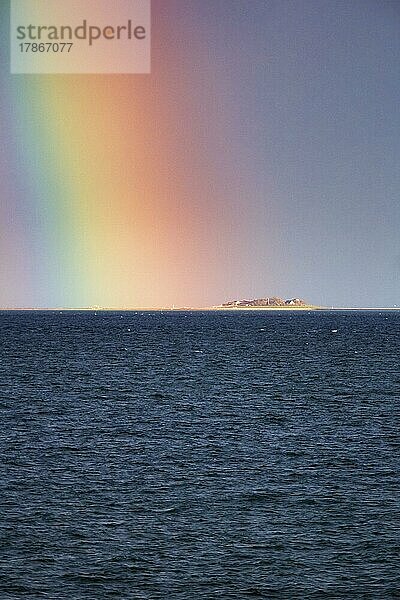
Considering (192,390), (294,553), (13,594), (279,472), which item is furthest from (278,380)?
(13,594)

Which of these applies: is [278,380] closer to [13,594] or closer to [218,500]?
[218,500]

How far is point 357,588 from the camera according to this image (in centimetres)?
2852

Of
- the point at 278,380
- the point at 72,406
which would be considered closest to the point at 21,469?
the point at 72,406

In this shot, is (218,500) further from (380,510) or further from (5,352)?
(5,352)

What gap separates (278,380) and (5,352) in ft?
213

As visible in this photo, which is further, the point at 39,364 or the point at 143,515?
the point at 39,364

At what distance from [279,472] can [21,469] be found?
13846 mm

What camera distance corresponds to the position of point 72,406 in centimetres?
7181

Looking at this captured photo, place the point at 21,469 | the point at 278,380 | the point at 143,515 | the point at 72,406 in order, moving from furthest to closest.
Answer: the point at 278,380
the point at 72,406
the point at 21,469
the point at 143,515

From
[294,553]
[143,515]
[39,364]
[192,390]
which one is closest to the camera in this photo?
[294,553]

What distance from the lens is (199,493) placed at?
40.5 metres

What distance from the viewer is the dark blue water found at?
29484 millimetres

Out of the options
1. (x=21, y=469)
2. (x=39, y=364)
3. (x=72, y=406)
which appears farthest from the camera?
(x=39, y=364)

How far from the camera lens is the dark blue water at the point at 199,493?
96.7ft
